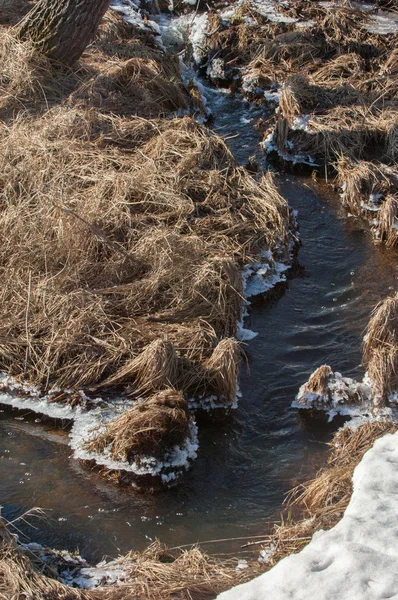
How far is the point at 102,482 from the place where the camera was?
5.22 metres

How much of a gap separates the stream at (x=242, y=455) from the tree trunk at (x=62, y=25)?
429 centimetres

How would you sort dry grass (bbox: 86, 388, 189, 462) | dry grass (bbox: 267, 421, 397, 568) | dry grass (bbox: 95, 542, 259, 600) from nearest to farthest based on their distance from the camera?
dry grass (bbox: 95, 542, 259, 600), dry grass (bbox: 267, 421, 397, 568), dry grass (bbox: 86, 388, 189, 462)

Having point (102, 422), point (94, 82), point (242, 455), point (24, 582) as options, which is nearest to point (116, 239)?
point (102, 422)

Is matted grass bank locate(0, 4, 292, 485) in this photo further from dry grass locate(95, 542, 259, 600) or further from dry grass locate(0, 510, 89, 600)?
dry grass locate(0, 510, 89, 600)

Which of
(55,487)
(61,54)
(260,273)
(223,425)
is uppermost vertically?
(61,54)

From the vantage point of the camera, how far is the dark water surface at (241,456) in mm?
4887

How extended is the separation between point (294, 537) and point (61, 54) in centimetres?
717

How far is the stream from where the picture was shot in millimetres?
4879

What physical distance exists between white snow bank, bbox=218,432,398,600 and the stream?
696mm

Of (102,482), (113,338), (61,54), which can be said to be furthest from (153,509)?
(61,54)

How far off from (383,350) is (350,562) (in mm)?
2358

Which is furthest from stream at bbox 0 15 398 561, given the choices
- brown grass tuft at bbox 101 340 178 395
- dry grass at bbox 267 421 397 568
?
brown grass tuft at bbox 101 340 178 395

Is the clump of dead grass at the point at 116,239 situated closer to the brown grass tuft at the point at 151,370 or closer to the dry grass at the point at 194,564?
the brown grass tuft at the point at 151,370

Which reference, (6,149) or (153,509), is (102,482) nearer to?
(153,509)
